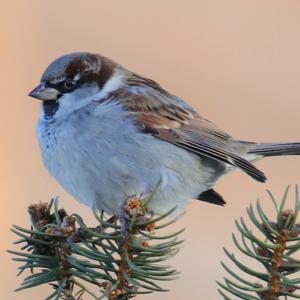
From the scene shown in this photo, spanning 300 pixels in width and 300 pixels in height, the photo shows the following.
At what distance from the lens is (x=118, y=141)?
246 centimetres

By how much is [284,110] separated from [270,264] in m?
3.33

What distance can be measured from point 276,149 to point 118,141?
85 centimetres

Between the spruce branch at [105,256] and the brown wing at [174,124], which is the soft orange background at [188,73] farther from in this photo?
the spruce branch at [105,256]

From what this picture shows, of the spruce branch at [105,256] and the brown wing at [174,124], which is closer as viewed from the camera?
the spruce branch at [105,256]

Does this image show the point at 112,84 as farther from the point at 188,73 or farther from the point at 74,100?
the point at 188,73

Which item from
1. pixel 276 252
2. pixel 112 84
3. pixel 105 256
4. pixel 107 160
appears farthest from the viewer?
pixel 112 84

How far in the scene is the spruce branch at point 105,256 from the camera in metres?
1.52

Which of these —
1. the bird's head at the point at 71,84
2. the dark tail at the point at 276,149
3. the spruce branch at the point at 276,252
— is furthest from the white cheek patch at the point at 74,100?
the spruce branch at the point at 276,252

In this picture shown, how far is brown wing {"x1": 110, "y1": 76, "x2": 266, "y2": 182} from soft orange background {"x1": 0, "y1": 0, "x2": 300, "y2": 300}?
0.86 meters

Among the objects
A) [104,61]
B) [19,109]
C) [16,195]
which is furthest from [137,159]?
[19,109]

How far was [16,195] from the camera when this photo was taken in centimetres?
396

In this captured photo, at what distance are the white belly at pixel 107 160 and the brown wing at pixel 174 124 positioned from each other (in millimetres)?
73

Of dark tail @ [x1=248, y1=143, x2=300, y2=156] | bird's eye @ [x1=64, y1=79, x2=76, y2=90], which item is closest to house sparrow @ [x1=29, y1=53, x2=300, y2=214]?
bird's eye @ [x1=64, y1=79, x2=76, y2=90]

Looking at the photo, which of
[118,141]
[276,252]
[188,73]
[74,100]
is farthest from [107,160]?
[188,73]
